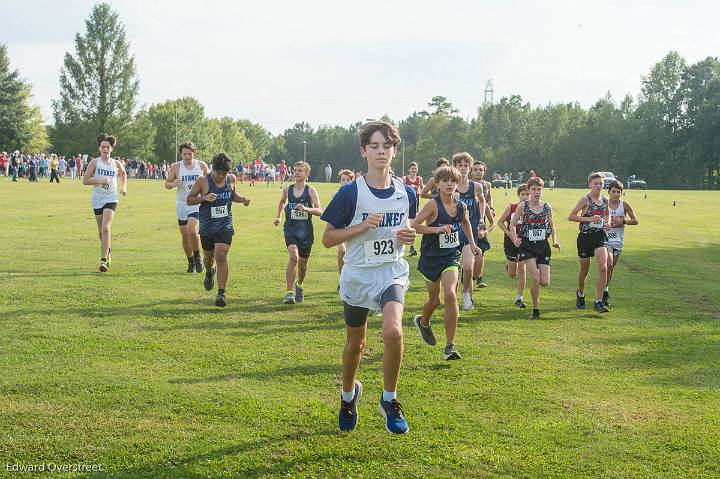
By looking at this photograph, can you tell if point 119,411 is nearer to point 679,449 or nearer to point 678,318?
point 679,449

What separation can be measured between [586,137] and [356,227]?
378 feet

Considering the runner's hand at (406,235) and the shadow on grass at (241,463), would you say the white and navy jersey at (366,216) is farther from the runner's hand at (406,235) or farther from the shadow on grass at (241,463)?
the shadow on grass at (241,463)

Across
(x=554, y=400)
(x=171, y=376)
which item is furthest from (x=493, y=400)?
(x=171, y=376)

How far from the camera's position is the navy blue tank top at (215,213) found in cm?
1114

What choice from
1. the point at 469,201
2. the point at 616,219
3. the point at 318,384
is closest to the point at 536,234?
the point at 469,201

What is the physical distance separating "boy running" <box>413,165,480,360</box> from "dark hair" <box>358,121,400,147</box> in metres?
2.41

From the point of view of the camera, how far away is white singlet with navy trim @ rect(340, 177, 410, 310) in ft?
19.2

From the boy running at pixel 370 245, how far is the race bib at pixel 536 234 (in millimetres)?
5716

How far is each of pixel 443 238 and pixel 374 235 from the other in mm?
2819

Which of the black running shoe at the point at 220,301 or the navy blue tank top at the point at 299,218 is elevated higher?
the navy blue tank top at the point at 299,218

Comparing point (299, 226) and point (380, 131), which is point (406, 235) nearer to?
point (380, 131)

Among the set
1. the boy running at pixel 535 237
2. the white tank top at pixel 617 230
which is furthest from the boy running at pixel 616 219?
the boy running at pixel 535 237

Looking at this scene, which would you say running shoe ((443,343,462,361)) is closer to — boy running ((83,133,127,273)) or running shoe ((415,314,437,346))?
running shoe ((415,314,437,346))

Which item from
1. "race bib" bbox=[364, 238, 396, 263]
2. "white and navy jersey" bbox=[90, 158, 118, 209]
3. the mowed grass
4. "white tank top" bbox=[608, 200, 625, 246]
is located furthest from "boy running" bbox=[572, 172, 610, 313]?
"white and navy jersey" bbox=[90, 158, 118, 209]
